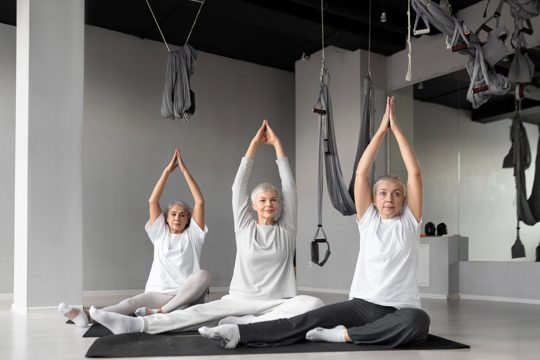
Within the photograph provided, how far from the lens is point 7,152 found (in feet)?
24.1

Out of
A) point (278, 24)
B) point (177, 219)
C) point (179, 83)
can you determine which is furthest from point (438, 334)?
point (278, 24)

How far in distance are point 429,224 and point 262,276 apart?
4.37 m

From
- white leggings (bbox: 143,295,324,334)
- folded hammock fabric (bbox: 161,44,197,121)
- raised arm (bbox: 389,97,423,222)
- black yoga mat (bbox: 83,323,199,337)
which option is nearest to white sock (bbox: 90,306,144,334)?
white leggings (bbox: 143,295,324,334)

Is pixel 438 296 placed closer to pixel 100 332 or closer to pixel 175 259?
pixel 175 259

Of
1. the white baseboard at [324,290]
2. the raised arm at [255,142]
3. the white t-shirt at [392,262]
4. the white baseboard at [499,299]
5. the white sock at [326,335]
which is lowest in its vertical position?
the white baseboard at [324,290]

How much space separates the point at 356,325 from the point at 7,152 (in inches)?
209

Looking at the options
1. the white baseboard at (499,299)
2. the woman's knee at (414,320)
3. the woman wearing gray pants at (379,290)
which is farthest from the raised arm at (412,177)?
the white baseboard at (499,299)

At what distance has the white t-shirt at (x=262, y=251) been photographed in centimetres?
379

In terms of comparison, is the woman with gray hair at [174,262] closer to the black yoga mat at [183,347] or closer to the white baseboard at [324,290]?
the black yoga mat at [183,347]

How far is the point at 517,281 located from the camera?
6.81 meters

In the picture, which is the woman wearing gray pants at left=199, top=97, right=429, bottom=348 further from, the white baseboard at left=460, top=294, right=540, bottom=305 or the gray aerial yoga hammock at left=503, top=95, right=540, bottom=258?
the white baseboard at left=460, top=294, right=540, bottom=305

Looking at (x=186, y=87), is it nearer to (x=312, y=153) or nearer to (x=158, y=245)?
(x=158, y=245)

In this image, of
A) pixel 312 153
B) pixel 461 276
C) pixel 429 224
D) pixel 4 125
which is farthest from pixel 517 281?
pixel 4 125

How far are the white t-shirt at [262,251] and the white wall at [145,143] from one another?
444 centimetres
